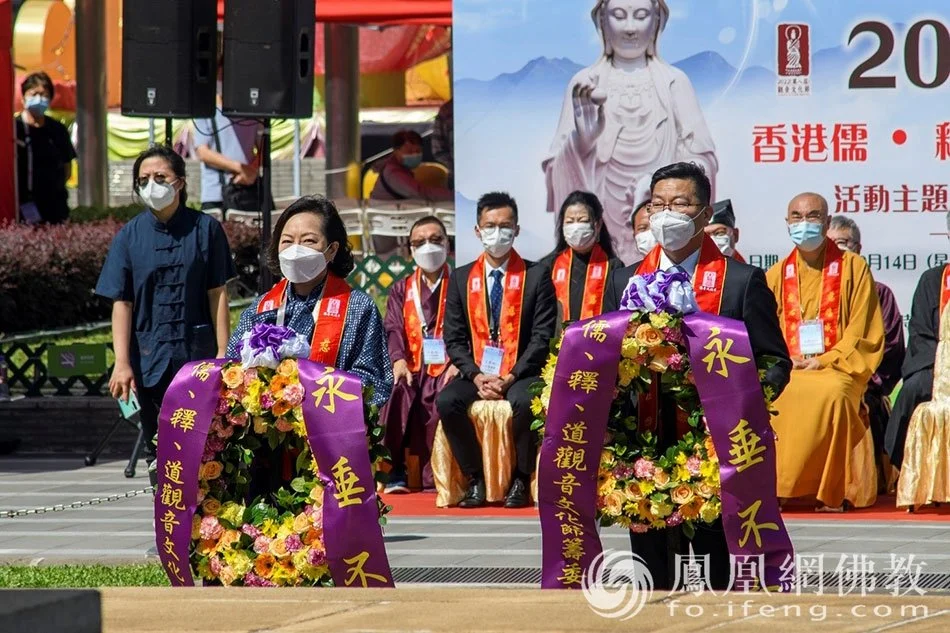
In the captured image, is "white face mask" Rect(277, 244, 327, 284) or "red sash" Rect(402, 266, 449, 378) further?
"red sash" Rect(402, 266, 449, 378)

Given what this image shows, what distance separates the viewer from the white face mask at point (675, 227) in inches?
258

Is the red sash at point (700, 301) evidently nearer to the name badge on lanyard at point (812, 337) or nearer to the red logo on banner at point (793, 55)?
the name badge on lanyard at point (812, 337)

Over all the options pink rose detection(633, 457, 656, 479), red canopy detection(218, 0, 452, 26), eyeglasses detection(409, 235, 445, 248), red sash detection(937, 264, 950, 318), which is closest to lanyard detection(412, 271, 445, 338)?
eyeglasses detection(409, 235, 445, 248)

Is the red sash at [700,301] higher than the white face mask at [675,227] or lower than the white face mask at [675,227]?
lower

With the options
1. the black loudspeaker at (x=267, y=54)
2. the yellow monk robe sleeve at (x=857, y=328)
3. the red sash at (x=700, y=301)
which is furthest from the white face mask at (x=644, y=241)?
the red sash at (x=700, y=301)

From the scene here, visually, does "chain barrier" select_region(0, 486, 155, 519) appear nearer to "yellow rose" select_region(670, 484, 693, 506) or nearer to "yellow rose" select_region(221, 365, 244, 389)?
"yellow rose" select_region(221, 365, 244, 389)

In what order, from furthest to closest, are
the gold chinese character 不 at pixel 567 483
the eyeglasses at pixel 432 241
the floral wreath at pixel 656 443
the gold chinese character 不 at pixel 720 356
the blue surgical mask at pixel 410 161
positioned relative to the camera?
1. the blue surgical mask at pixel 410 161
2. the eyeglasses at pixel 432 241
3. the gold chinese character 不 at pixel 567 483
4. the floral wreath at pixel 656 443
5. the gold chinese character 不 at pixel 720 356

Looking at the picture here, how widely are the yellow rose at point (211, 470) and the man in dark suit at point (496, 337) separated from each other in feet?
14.3

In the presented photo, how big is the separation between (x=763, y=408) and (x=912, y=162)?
5916 millimetres

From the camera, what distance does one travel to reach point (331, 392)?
641 centimetres

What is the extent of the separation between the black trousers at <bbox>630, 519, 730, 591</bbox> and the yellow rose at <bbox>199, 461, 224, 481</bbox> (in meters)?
1.49

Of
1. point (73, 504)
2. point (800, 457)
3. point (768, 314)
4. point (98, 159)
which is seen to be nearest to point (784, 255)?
point (800, 457)

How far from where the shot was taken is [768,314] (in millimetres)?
6473

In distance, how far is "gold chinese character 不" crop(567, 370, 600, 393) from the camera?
6.37 meters
